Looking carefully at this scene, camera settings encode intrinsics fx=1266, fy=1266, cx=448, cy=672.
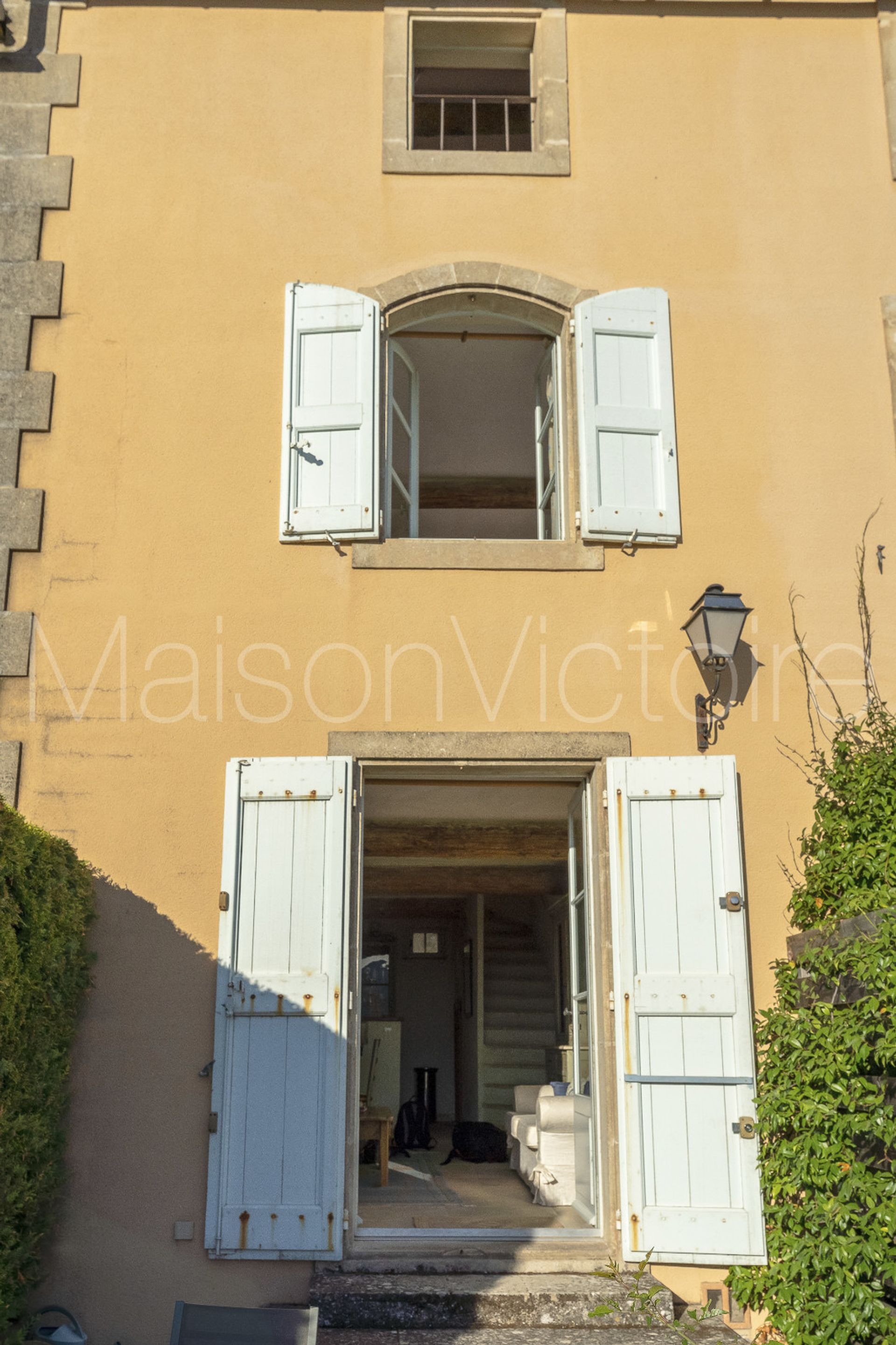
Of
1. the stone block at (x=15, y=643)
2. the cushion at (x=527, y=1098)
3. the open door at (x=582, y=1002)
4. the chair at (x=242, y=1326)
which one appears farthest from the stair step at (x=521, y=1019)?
the chair at (x=242, y=1326)

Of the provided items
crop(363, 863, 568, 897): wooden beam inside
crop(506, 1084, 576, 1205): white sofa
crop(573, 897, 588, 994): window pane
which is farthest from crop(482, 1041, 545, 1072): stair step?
crop(573, 897, 588, 994): window pane

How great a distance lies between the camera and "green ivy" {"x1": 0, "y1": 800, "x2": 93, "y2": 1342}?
4.05m

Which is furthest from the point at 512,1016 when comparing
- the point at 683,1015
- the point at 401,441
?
the point at 401,441

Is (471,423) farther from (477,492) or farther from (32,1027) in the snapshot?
(32,1027)

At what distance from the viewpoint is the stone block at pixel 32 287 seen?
5.75m

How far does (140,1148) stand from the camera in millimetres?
4852

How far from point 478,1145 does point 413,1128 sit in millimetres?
822

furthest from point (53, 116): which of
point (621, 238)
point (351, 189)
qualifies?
point (621, 238)

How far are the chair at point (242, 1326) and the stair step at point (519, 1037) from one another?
7.36 metres

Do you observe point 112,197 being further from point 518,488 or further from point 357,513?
point 518,488

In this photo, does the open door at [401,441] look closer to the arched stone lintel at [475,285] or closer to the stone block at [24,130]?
the arched stone lintel at [475,285]

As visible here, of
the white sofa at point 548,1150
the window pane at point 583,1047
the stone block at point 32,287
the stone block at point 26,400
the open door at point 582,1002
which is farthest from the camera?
the white sofa at point 548,1150

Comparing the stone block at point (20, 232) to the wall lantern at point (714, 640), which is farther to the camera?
the stone block at point (20, 232)

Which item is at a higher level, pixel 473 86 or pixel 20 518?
pixel 473 86
